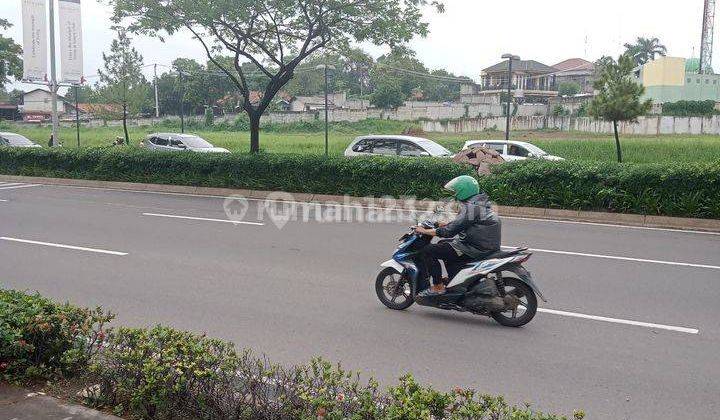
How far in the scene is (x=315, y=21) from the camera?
62.1 ft

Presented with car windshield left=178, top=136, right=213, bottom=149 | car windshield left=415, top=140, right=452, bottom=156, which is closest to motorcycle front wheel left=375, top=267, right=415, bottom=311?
car windshield left=415, top=140, right=452, bottom=156

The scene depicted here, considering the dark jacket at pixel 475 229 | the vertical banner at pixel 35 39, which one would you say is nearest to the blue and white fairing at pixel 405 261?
the dark jacket at pixel 475 229

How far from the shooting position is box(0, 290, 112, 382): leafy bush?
15.1ft

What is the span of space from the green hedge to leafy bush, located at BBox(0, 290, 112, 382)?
11.5 meters

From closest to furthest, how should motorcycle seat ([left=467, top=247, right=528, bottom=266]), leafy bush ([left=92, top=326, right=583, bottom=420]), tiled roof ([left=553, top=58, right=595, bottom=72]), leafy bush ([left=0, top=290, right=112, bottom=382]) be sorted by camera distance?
leafy bush ([left=92, top=326, right=583, bottom=420]), leafy bush ([left=0, top=290, right=112, bottom=382]), motorcycle seat ([left=467, top=247, right=528, bottom=266]), tiled roof ([left=553, top=58, right=595, bottom=72])

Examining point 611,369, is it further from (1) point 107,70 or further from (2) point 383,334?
(1) point 107,70

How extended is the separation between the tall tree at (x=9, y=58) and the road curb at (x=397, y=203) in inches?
729

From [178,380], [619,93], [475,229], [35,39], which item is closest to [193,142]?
[35,39]

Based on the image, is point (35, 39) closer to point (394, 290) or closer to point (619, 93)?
point (394, 290)

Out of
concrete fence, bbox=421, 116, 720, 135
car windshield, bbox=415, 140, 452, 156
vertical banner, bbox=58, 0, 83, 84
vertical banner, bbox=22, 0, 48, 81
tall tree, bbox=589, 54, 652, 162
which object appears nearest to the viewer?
car windshield, bbox=415, 140, 452, 156

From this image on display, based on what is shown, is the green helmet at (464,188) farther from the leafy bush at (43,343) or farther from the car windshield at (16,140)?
A: the car windshield at (16,140)

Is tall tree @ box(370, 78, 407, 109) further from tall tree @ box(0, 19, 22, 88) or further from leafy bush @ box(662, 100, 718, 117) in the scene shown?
tall tree @ box(0, 19, 22, 88)

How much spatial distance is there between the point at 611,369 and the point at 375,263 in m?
4.47

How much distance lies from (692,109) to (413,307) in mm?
43657
